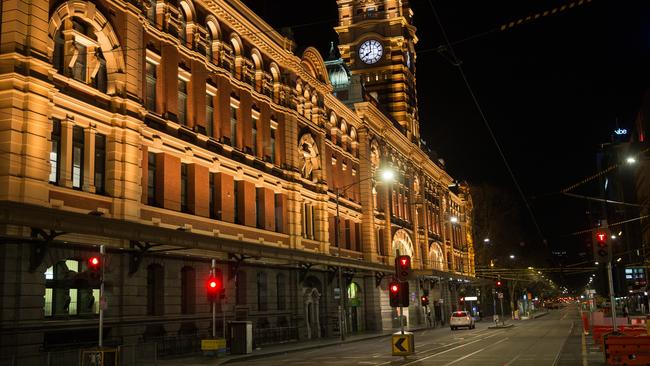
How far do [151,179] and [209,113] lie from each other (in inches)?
275

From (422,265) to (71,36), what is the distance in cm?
5431

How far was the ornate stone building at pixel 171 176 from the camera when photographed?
22719mm

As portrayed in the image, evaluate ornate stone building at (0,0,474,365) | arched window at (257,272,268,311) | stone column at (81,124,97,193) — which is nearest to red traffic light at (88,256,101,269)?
ornate stone building at (0,0,474,365)

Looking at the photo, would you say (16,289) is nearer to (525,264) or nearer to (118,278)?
(118,278)

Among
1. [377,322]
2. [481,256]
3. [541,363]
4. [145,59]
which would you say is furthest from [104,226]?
[481,256]

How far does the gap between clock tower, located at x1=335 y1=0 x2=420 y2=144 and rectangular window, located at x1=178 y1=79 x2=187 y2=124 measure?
51475 millimetres

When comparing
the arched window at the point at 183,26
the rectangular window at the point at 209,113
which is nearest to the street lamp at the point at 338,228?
the rectangular window at the point at 209,113

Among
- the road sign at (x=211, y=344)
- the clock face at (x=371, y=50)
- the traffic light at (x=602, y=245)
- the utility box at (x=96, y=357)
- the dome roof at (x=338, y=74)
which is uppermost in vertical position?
the clock face at (x=371, y=50)

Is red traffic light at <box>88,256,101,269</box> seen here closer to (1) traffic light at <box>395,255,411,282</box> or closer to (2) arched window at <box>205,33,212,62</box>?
(1) traffic light at <box>395,255,411,282</box>

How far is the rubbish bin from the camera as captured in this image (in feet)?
99.0

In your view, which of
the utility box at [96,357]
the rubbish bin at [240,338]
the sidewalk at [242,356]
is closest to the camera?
the utility box at [96,357]

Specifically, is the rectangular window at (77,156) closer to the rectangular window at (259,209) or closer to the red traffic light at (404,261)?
the red traffic light at (404,261)

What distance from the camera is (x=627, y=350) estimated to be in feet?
63.9

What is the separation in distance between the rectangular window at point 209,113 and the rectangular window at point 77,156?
9.76 m
